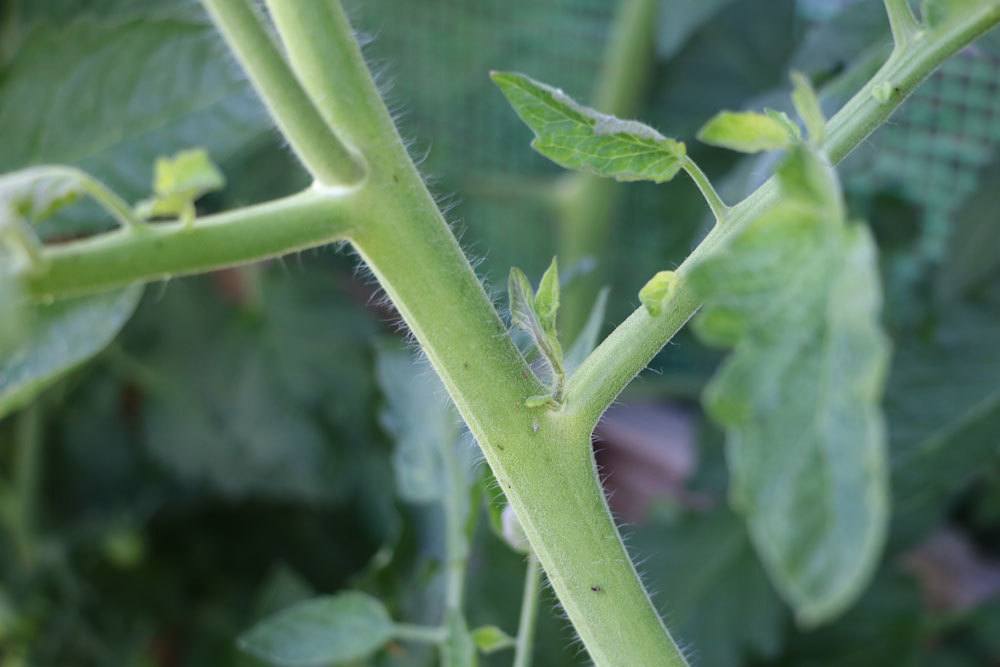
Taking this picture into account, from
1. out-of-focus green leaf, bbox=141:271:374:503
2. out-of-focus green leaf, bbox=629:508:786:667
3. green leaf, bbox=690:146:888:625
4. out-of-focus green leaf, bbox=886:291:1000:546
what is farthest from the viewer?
out-of-focus green leaf, bbox=141:271:374:503

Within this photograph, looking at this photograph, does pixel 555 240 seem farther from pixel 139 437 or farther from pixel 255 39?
pixel 255 39

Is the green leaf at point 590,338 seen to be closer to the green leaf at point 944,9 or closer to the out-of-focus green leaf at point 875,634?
the green leaf at point 944,9

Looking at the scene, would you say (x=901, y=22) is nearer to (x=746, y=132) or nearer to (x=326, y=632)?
(x=746, y=132)

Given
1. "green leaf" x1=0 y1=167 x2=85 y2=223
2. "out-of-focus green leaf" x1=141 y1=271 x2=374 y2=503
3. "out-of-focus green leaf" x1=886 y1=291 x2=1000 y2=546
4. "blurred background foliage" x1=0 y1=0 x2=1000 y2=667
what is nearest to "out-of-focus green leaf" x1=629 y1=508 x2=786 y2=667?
"blurred background foliage" x1=0 y1=0 x2=1000 y2=667

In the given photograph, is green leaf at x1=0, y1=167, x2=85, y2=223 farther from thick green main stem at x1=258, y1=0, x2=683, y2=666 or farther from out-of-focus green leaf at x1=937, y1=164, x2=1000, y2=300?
out-of-focus green leaf at x1=937, y1=164, x2=1000, y2=300

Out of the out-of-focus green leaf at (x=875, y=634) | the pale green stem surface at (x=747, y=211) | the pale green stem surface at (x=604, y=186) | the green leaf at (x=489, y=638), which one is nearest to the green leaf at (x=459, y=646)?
the green leaf at (x=489, y=638)

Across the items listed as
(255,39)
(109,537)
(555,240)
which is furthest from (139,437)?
(255,39)

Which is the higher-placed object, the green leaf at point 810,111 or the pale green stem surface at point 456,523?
the green leaf at point 810,111

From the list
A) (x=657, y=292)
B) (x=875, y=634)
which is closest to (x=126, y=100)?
(x=657, y=292)
